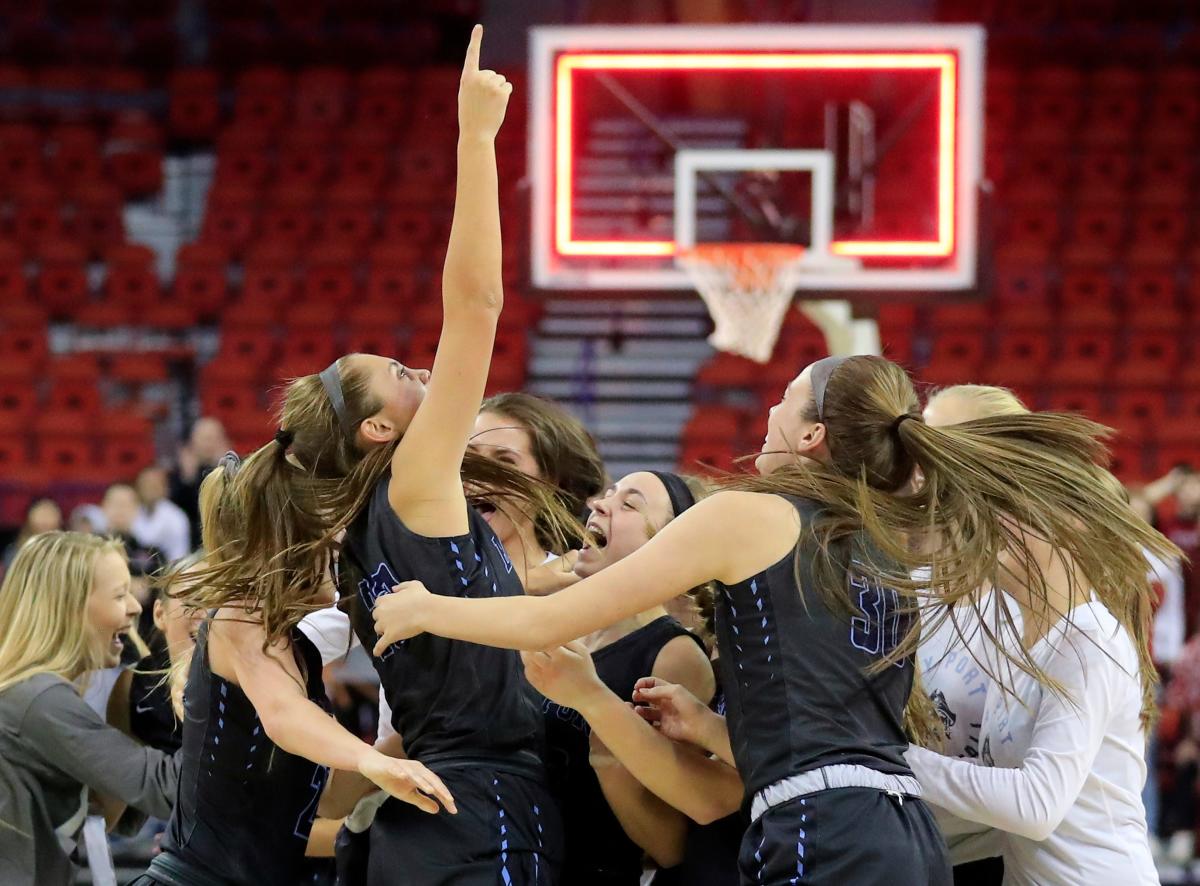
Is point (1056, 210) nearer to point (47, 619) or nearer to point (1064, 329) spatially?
point (1064, 329)

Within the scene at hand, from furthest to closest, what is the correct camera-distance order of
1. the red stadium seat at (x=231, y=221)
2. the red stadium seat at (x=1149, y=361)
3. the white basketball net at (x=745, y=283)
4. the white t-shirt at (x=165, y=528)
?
the red stadium seat at (x=231, y=221) → the red stadium seat at (x=1149, y=361) → the white t-shirt at (x=165, y=528) → the white basketball net at (x=745, y=283)

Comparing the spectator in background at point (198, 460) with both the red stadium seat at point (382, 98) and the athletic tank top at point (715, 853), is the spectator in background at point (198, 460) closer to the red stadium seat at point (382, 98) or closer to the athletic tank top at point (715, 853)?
the red stadium seat at point (382, 98)

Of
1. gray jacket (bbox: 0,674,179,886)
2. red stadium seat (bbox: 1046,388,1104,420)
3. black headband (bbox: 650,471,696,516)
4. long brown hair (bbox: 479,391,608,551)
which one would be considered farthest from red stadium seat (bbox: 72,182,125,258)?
black headband (bbox: 650,471,696,516)

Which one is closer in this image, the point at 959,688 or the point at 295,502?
the point at 295,502

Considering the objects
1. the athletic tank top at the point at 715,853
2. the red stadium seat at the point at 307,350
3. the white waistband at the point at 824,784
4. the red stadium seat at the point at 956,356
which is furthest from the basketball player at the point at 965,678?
the red stadium seat at the point at 307,350

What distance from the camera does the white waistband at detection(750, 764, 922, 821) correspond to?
8.96ft

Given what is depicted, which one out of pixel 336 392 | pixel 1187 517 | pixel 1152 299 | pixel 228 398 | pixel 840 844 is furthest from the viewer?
pixel 1152 299

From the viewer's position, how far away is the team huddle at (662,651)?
9.11 feet

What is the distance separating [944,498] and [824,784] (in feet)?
2.05

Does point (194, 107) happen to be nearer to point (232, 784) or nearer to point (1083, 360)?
point (1083, 360)

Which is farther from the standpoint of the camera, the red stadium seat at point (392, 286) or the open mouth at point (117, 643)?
the red stadium seat at point (392, 286)

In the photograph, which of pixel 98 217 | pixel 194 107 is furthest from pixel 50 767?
pixel 194 107

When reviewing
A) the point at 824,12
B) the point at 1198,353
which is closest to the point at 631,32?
the point at 1198,353

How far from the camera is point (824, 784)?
2.73 meters
